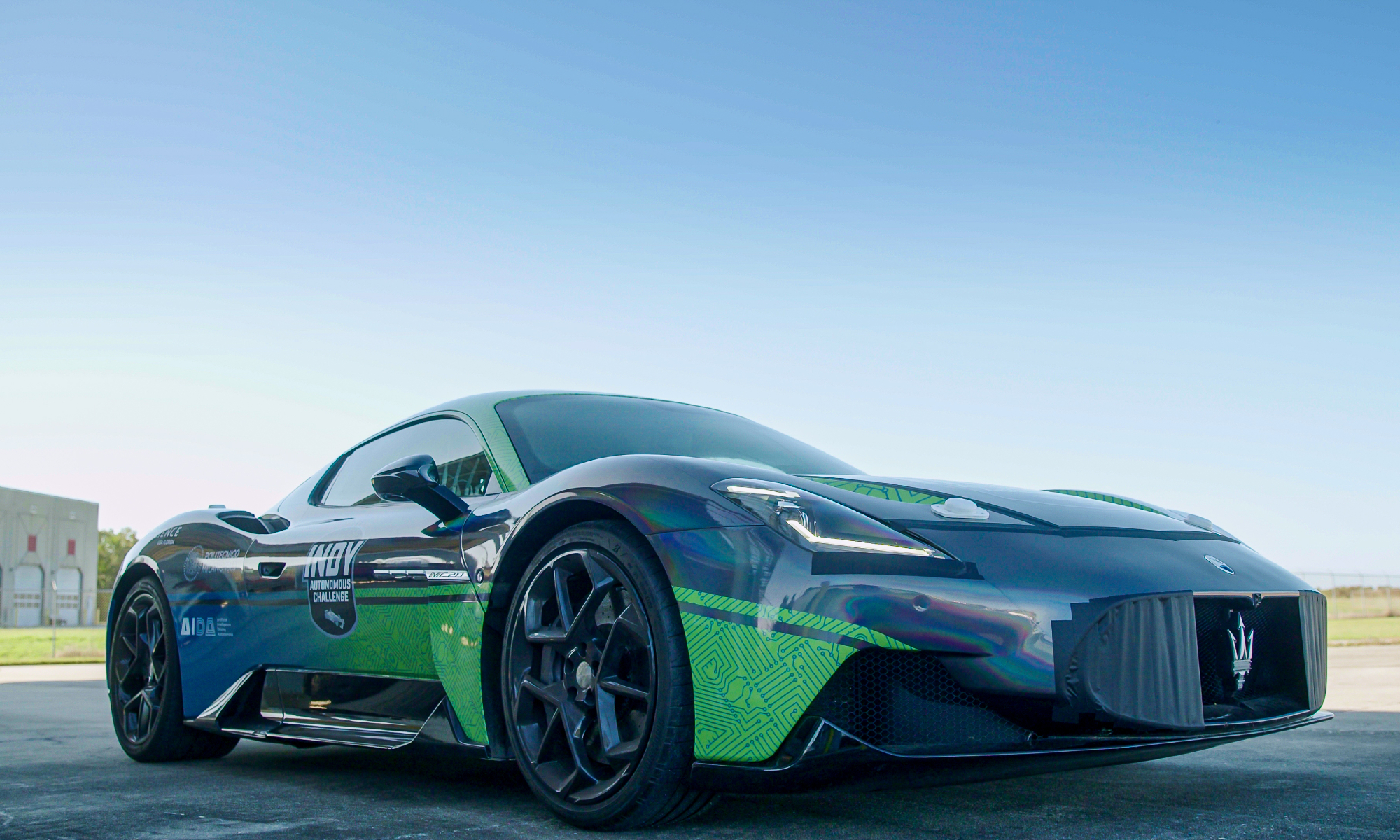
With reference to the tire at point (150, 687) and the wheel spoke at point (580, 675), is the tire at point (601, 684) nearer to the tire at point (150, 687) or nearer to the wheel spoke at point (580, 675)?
the wheel spoke at point (580, 675)

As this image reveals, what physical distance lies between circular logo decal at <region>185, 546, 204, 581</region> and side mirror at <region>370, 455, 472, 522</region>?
173 centimetres

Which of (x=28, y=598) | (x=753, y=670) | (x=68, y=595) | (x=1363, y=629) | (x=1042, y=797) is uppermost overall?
(x=753, y=670)

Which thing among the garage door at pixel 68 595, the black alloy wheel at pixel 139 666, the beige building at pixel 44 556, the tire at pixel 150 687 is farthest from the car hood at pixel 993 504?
the garage door at pixel 68 595

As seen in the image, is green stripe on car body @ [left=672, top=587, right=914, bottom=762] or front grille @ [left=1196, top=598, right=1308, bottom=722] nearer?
green stripe on car body @ [left=672, top=587, right=914, bottom=762]

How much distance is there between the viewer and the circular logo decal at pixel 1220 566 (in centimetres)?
302

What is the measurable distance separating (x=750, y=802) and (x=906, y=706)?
905mm

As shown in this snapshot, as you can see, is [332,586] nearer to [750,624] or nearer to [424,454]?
[424,454]

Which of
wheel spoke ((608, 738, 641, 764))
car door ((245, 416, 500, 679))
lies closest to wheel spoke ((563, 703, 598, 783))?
wheel spoke ((608, 738, 641, 764))

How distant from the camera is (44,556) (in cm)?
4872

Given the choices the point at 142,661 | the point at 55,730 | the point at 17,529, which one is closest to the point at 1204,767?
the point at 142,661

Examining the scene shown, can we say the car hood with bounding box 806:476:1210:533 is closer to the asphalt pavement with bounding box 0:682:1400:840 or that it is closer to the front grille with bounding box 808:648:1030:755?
the front grille with bounding box 808:648:1030:755

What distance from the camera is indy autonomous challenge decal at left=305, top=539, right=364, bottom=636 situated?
12.8 feet

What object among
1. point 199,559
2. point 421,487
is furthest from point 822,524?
point 199,559

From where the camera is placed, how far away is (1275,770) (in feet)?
12.9
